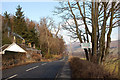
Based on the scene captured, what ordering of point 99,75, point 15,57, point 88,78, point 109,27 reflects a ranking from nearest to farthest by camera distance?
point 99,75
point 88,78
point 109,27
point 15,57

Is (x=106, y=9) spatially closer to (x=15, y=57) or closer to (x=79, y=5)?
(x=79, y=5)

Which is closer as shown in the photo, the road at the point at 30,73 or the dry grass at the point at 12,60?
the road at the point at 30,73

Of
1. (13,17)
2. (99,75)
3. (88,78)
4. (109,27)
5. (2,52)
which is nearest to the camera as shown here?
(99,75)

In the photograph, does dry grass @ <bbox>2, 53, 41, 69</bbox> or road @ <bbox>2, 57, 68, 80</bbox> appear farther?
dry grass @ <bbox>2, 53, 41, 69</bbox>

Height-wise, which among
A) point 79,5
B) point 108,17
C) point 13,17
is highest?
point 13,17

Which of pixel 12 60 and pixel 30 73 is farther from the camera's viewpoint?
pixel 12 60

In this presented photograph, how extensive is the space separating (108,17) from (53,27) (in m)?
47.9

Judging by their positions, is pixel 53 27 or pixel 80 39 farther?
pixel 53 27

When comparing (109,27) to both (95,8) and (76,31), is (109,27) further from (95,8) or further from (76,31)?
(76,31)

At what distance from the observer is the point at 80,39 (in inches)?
669

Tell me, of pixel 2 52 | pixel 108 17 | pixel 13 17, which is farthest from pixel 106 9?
pixel 13 17

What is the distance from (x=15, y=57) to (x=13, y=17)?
141 ft

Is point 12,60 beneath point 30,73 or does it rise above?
beneath

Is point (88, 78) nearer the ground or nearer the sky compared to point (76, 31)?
nearer the ground
